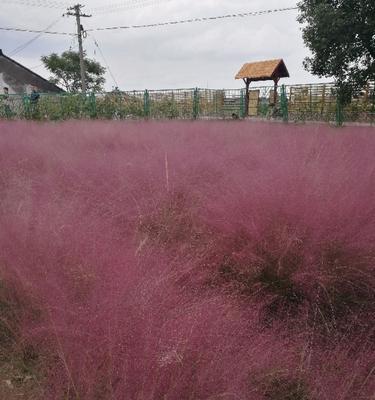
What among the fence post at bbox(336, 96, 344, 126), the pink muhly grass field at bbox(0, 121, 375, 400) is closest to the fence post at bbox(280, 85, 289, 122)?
the fence post at bbox(336, 96, 344, 126)

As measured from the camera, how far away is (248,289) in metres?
2.13

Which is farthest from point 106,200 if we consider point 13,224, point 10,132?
point 10,132

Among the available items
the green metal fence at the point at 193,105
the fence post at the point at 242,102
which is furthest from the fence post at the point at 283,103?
the fence post at the point at 242,102

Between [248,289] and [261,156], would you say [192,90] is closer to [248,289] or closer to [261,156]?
[261,156]

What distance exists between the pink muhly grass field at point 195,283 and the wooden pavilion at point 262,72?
13075mm

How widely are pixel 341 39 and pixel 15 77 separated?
2459 cm

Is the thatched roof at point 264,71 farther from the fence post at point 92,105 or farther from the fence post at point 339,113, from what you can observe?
the fence post at point 92,105

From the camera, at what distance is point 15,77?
92.7 feet

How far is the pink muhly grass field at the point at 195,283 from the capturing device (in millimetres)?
1393

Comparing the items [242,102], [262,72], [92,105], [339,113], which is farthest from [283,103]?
[92,105]

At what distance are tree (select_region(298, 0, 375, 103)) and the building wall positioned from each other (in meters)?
22.7

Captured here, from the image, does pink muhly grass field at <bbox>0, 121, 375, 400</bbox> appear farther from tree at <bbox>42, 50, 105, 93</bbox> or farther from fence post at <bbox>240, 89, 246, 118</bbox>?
tree at <bbox>42, 50, 105, 93</bbox>

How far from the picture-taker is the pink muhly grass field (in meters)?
1.39

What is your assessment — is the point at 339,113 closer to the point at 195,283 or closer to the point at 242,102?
the point at 242,102
